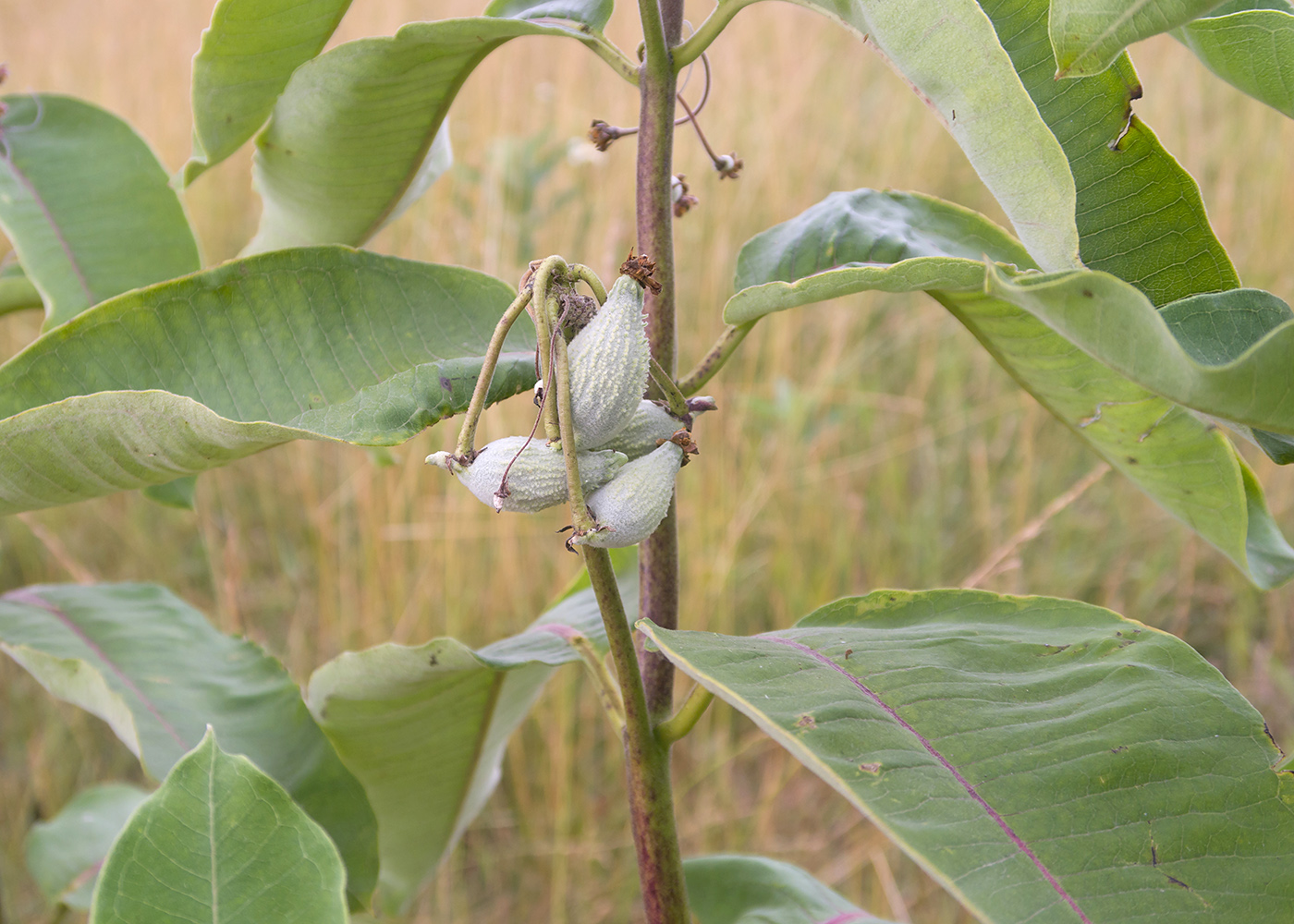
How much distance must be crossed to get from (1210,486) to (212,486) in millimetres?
1987

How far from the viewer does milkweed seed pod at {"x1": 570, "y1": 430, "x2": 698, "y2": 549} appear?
0.40 meters

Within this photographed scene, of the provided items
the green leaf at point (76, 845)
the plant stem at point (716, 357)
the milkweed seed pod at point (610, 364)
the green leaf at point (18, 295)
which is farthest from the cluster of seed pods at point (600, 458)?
the green leaf at point (76, 845)

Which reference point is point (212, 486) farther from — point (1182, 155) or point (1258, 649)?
point (1182, 155)

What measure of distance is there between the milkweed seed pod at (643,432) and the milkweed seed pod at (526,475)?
2cm

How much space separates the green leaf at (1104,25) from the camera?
343 millimetres

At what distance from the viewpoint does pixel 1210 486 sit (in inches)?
17.1

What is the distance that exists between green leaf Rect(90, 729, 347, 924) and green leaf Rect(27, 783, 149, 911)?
19.4 inches

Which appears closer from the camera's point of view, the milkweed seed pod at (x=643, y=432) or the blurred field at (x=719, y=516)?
the milkweed seed pod at (x=643, y=432)

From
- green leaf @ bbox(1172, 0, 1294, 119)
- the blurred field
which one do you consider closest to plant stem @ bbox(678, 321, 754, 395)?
green leaf @ bbox(1172, 0, 1294, 119)

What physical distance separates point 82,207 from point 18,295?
0.09m

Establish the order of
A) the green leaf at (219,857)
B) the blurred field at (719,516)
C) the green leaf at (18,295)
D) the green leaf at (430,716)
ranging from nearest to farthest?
the green leaf at (219,857), the green leaf at (430,716), the green leaf at (18,295), the blurred field at (719,516)

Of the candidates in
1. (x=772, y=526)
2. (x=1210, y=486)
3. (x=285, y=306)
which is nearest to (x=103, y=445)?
(x=285, y=306)

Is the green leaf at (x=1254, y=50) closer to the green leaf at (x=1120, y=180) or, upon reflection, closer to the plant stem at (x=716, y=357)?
the green leaf at (x=1120, y=180)

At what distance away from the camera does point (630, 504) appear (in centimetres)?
40
